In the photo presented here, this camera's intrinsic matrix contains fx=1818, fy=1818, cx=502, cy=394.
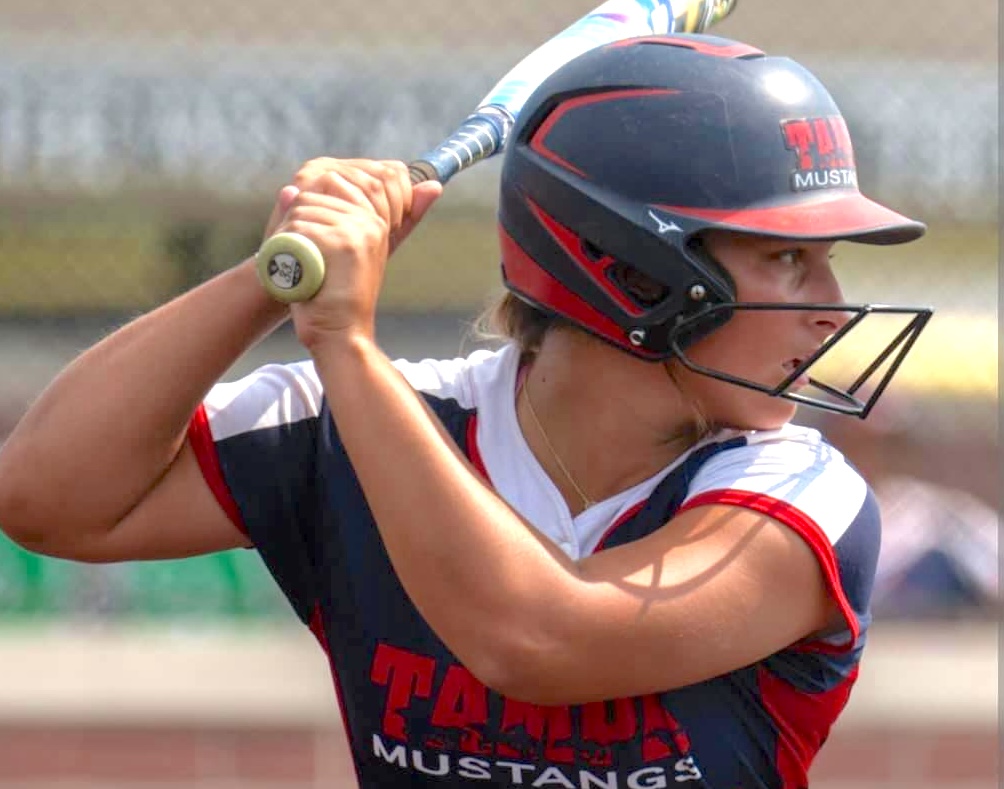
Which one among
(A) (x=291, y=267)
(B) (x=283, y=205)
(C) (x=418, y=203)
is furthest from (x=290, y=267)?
(C) (x=418, y=203)

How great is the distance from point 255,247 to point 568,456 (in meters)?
3.64

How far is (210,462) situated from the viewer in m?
→ 2.33

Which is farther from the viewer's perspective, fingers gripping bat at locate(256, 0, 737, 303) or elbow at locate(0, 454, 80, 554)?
elbow at locate(0, 454, 80, 554)

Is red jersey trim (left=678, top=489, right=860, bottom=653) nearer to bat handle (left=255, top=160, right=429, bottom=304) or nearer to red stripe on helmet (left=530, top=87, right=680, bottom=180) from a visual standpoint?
red stripe on helmet (left=530, top=87, right=680, bottom=180)

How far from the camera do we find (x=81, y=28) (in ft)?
21.1

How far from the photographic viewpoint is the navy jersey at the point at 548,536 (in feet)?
7.13

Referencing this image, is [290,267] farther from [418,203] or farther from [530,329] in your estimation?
[530,329]

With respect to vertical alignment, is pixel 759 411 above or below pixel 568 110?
below

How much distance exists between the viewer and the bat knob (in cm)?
195

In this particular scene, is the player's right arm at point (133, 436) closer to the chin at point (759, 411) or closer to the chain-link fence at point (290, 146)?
the chin at point (759, 411)

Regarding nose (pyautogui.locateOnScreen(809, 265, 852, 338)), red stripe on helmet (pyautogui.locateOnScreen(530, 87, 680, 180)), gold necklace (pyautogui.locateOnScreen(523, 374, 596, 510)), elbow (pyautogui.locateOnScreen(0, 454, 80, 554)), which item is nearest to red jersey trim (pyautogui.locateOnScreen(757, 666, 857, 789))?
gold necklace (pyautogui.locateOnScreen(523, 374, 596, 510))

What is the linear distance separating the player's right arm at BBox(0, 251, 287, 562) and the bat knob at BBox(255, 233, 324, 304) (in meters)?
0.22

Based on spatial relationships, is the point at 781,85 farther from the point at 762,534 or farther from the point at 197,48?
the point at 197,48

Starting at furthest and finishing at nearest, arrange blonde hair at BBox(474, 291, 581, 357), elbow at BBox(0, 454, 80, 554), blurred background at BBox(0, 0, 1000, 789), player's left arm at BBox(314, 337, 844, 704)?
blurred background at BBox(0, 0, 1000, 789) → blonde hair at BBox(474, 291, 581, 357) → elbow at BBox(0, 454, 80, 554) → player's left arm at BBox(314, 337, 844, 704)
